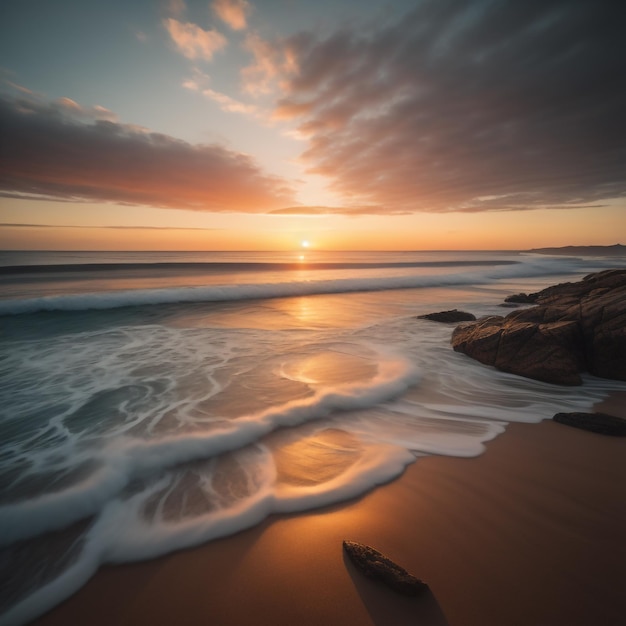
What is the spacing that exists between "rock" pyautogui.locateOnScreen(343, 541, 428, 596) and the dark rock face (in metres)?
5.28

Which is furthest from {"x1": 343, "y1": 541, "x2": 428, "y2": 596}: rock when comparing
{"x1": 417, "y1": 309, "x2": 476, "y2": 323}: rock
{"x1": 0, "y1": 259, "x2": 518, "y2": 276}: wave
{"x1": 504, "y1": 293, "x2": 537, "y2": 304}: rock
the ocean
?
{"x1": 0, "y1": 259, "x2": 518, "y2": 276}: wave

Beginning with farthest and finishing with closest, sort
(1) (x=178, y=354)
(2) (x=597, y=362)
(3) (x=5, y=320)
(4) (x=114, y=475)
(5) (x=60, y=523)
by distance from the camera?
(3) (x=5, y=320)
(1) (x=178, y=354)
(2) (x=597, y=362)
(4) (x=114, y=475)
(5) (x=60, y=523)

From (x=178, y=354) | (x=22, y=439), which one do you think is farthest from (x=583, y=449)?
(x=178, y=354)

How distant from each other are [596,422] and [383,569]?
378 centimetres

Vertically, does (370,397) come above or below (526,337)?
below

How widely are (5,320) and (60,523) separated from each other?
1499 cm

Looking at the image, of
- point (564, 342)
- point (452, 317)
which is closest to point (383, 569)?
point (564, 342)

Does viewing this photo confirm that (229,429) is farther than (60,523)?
Yes

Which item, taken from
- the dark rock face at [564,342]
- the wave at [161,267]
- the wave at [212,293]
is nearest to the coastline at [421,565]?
the dark rock face at [564,342]

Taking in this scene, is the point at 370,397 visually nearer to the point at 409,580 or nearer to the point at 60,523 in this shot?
the point at 409,580

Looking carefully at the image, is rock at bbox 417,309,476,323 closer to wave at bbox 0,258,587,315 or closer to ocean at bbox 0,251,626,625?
ocean at bbox 0,251,626,625

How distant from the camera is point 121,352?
8.30m

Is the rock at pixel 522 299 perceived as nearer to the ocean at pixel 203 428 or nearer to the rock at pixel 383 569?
the ocean at pixel 203 428

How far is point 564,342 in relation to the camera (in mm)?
6055
